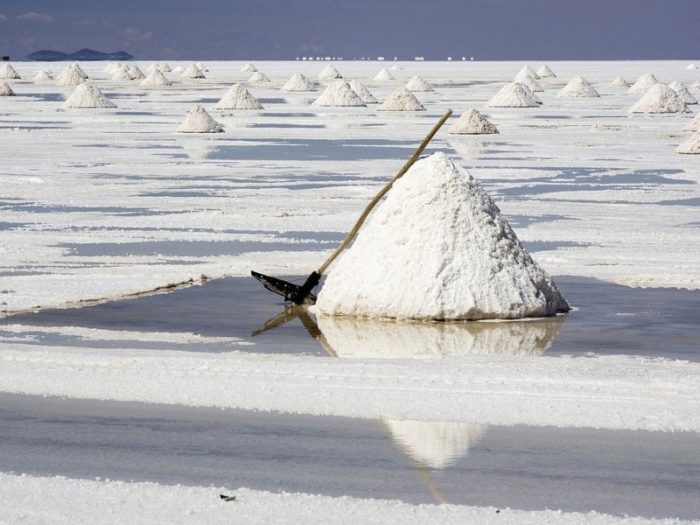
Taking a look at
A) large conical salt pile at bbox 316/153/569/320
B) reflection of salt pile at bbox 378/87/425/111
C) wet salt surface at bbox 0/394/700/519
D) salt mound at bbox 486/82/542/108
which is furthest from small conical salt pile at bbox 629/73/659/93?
wet salt surface at bbox 0/394/700/519

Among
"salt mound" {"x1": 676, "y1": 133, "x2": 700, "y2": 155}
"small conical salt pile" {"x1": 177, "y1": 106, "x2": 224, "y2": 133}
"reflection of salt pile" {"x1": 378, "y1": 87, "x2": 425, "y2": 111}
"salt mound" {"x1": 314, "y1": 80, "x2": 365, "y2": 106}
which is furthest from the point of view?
"salt mound" {"x1": 314, "y1": 80, "x2": 365, "y2": 106}

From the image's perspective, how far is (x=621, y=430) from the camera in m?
5.99

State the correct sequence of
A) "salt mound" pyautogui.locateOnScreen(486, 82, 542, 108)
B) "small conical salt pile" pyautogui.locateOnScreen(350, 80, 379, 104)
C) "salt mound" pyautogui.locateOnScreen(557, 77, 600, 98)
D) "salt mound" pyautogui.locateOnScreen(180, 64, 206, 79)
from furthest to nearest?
"salt mound" pyautogui.locateOnScreen(180, 64, 206, 79) → "salt mound" pyautogui.locateOnScreen(557, 77, 600, 98) → "small conical salt pile" pyautogui.locateOnScreen(350, 80, 379, 104) → "salt mound" pyautogui.locateOnScreen(486, 82, 542, 108)

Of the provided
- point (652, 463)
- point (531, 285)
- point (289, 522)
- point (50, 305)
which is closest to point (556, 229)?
point (531, 285)

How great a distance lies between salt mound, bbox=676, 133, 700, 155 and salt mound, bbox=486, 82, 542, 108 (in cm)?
1942

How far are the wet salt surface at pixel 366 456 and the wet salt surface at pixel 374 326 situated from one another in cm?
160

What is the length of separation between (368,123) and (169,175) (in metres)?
14.7

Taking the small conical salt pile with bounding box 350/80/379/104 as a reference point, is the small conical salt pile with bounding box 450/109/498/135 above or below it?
above

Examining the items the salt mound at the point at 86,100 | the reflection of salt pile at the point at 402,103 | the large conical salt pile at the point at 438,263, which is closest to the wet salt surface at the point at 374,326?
the large conical salt pile at the point at 438,263

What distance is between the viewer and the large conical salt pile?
8633 mm

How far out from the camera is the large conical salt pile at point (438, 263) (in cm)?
863

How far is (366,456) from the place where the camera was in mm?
5613

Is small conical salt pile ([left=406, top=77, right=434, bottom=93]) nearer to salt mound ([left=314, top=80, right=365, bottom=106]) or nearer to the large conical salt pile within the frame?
salt mound ([left=314, top=80, right=365, bottom=106])

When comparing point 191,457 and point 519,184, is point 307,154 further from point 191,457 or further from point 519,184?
point 191,457
